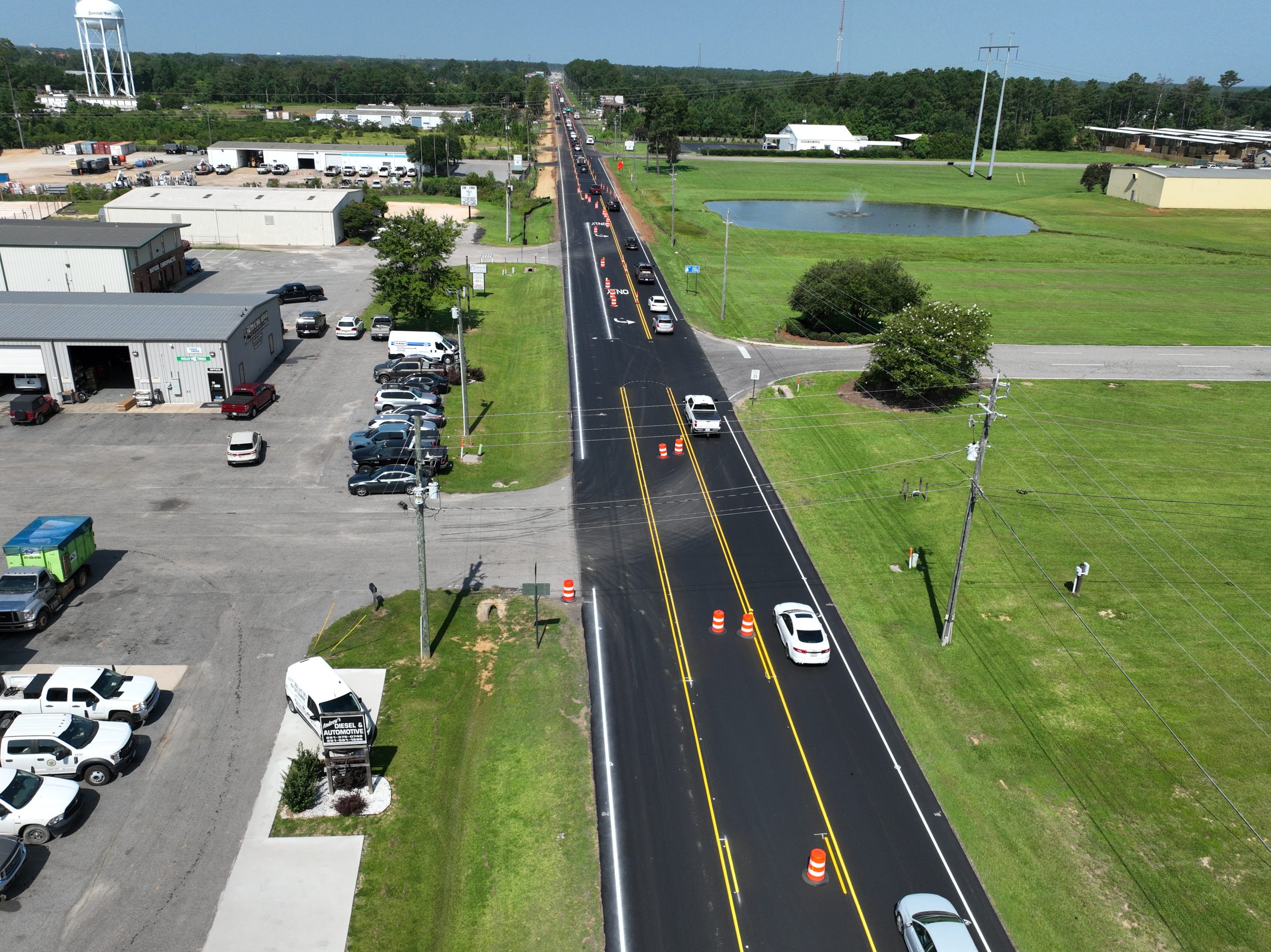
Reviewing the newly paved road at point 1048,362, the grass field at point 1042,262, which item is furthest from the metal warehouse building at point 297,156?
the newly paved road at point 1048,362

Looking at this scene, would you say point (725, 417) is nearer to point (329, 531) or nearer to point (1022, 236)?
point (329, 531)

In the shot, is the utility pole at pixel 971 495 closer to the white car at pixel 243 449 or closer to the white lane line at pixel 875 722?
the white lane line at pixel 875 722

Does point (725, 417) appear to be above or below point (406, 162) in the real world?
below

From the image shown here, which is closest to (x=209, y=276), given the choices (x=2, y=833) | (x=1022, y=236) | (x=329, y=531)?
(x=329, y=531)

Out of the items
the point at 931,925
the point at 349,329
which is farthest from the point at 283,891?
the point at 349,329

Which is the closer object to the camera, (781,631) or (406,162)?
(781,631)

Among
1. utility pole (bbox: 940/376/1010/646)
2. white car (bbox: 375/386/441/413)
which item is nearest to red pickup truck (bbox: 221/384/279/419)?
white car (bbox: 375/386/441/413)
